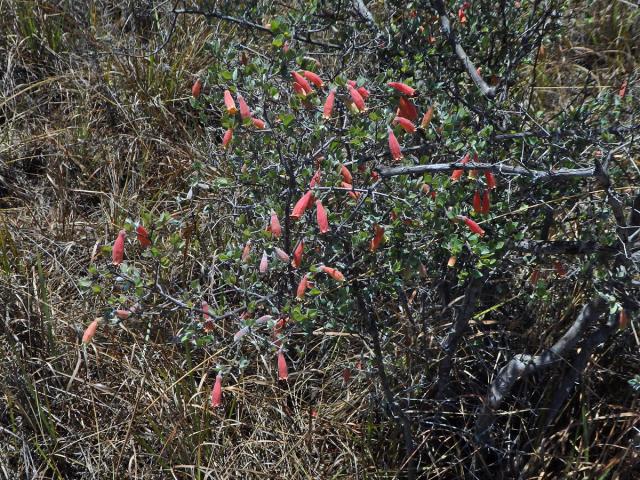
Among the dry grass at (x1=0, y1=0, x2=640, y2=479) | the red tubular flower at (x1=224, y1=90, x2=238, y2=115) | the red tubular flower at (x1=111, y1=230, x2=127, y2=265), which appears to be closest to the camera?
the red tubular flower at (x1=224, y1=90, x2=238, y2=115)

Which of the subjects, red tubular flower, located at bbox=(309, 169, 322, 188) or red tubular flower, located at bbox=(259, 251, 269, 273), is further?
red tubular flower, located at bbox=(259, 251, 269, 273)

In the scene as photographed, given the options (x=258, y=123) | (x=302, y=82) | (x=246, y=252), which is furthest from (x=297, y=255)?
(x=302, y=82)

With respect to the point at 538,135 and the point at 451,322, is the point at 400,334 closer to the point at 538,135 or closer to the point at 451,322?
the point at 451,322

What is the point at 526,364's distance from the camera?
2.82 metres

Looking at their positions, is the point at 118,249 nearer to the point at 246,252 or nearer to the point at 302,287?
the point at 246,252

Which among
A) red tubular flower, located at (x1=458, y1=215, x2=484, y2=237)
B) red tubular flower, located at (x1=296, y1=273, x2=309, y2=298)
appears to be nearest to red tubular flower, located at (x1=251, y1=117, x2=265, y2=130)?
red tubular flower, located at (x1=296, y1=273, x2=309, y2=298)

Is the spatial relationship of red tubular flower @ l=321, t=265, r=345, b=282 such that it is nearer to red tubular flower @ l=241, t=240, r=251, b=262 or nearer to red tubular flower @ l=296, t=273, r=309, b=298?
red tubular flower @ l=296, t=273, r=309, b=298

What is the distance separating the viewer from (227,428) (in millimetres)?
3092

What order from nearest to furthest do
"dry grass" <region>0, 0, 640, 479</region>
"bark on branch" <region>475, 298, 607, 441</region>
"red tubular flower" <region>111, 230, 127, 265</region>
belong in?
"red tubular flower" <region>111, 230, 127, 265</region> → "bark on branch" <region>475, 298, 607, 441</region> → "dry grass" <region>0, 0, 640, 479</region>

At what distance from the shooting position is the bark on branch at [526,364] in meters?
2.70

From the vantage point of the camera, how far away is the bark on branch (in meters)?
2.70

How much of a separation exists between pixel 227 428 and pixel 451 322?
2.97ft

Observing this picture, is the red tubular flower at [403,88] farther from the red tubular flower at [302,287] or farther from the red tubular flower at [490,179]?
the red tubular flower at [302,287]

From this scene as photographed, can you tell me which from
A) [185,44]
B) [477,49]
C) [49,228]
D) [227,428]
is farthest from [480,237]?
[185,44]
